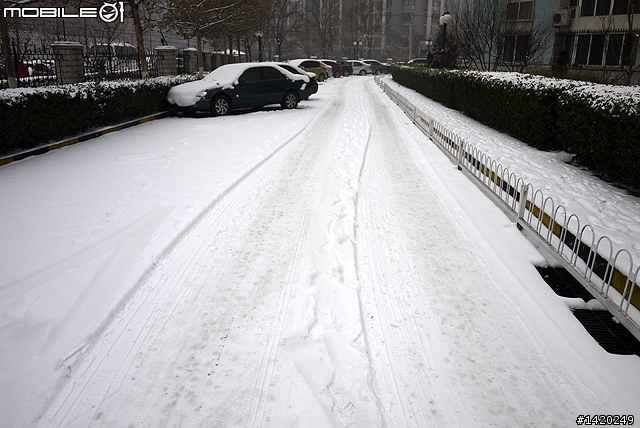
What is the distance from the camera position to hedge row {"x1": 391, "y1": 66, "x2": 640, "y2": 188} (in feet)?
22.5

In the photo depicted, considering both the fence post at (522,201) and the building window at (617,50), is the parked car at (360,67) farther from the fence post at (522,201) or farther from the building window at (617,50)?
the fence post at (522,201)

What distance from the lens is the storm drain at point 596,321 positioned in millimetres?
3385

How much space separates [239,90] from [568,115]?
10292 millimetres

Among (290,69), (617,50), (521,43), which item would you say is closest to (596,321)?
(290,69)

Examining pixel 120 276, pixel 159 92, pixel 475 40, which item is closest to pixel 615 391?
pixel 120 276

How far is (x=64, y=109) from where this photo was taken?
10398 millimetres

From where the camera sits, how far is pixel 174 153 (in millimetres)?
9344

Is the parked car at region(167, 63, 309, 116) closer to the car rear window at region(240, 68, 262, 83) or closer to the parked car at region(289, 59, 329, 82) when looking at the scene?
the car rear window at region(240, 68, 262, 83)

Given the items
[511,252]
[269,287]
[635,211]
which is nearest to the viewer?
[269,287]

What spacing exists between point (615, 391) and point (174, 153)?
27.5ft

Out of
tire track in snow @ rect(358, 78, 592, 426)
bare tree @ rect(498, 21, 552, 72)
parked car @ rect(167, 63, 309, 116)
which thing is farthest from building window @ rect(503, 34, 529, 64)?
tire track in snow @ rect(358, 78, 592, 426)

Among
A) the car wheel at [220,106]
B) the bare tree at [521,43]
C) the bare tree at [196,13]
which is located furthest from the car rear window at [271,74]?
the bare tree at [521,43]

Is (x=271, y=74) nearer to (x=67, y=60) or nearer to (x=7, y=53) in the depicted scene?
(x=67, y=60)

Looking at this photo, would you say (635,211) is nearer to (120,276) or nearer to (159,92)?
(120,276)
